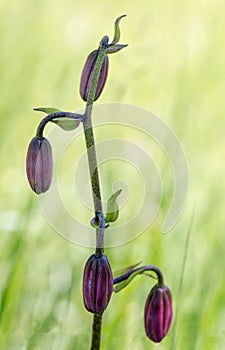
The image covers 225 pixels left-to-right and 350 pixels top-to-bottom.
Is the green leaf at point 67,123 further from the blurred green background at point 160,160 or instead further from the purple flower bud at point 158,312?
the blurred green background at point 160,160

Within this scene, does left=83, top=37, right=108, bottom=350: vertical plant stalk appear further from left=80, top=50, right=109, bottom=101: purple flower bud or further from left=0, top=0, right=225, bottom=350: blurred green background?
left=0, top=0, right=225, bottom=350: blurred green background

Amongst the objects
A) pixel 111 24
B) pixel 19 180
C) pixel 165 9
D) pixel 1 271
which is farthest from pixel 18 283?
pixel 165 9

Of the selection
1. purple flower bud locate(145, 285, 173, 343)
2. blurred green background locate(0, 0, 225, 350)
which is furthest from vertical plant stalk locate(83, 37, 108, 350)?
blurred green background locate(0, 0, 225, 350)

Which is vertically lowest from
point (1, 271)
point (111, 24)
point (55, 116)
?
point (1, 271)

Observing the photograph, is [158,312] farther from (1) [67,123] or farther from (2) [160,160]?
(2) [160,160]

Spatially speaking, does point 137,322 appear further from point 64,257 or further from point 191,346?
point 64,257

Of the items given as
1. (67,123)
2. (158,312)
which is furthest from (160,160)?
(67,123)
